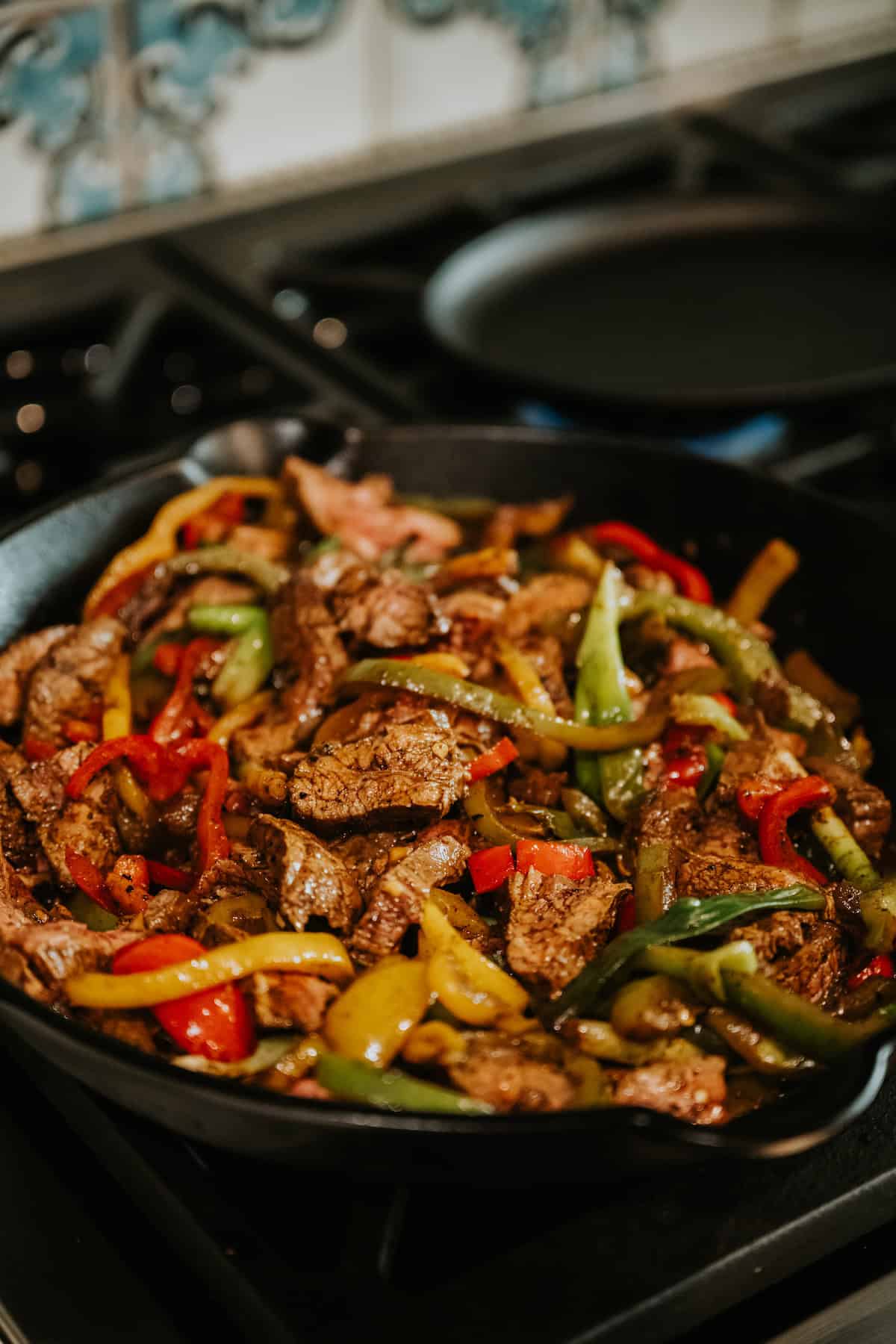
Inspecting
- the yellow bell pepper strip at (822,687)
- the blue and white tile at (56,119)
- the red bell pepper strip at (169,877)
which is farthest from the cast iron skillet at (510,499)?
the blue and white tile at (56,119)

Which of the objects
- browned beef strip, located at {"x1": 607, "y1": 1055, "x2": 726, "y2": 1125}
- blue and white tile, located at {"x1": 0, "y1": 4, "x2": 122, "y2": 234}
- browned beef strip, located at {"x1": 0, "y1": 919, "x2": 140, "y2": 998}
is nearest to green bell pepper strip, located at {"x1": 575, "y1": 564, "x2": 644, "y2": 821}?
browned beef strip, located at {"x1": 607, "y1": 1055, "x2": 726, "y2": 1125}

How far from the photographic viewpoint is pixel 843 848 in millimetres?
1623

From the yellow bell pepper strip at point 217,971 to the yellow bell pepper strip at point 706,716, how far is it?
53 cm

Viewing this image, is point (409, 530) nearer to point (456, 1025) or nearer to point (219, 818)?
point (219, 818)

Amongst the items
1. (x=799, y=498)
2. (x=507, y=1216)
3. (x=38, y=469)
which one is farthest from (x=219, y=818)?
(x=38, y=469)

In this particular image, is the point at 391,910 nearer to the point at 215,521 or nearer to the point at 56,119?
the point at 215,521

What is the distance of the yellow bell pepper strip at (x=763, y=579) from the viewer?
6.42 ft

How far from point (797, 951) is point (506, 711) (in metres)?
0.43

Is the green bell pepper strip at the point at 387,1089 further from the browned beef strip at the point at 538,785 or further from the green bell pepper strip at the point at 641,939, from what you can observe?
the browned beef strip at the point at 538,785

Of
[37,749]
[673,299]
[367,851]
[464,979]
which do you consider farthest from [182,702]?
[673,299]

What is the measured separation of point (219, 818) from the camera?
5.33 ft

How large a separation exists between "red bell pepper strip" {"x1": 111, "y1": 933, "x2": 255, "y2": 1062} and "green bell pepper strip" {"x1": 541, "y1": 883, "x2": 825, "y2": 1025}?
0.96ft

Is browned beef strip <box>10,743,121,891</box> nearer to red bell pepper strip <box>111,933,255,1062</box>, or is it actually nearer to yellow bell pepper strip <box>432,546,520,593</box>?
red bell pepper strip <box>111,933,255,1062</box>

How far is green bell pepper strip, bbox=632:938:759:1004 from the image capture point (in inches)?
53.4
